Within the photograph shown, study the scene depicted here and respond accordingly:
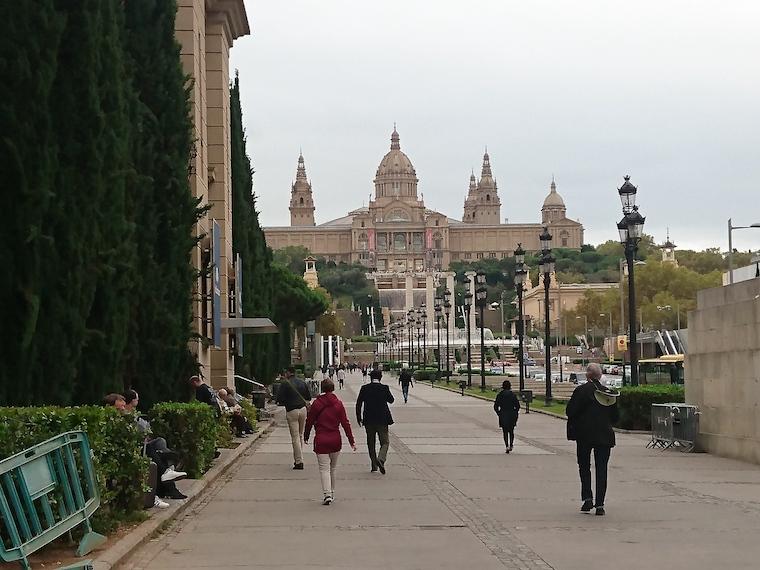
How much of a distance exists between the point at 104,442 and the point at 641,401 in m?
17.2

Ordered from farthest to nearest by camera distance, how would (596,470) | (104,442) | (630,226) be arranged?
(630,226)
(596,470)
(104,442)

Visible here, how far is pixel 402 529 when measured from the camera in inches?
457

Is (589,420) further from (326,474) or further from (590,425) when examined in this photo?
(326,474)

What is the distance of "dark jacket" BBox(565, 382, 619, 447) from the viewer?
13.1 m

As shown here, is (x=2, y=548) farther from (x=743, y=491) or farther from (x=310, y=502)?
(x=743, y=491)

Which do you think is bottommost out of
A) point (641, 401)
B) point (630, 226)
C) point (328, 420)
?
point (641, 401)

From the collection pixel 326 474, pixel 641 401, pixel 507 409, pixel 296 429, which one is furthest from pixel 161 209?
pixel 641 401

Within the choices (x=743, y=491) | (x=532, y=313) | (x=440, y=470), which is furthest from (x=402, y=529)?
(x=532, y=313)

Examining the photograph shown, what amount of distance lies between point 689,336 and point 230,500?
35.4 feet

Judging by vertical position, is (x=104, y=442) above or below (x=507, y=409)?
above

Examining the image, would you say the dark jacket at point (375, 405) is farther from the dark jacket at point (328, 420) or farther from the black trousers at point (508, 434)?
the black trousers at point (508, 434)

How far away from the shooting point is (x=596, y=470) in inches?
503

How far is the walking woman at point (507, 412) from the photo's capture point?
21.5 m

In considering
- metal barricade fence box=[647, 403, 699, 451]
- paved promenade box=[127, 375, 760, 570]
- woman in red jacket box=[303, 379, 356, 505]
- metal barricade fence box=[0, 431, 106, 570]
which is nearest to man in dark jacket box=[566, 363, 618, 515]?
paved promenade box=[127, 375, 760, 570]
